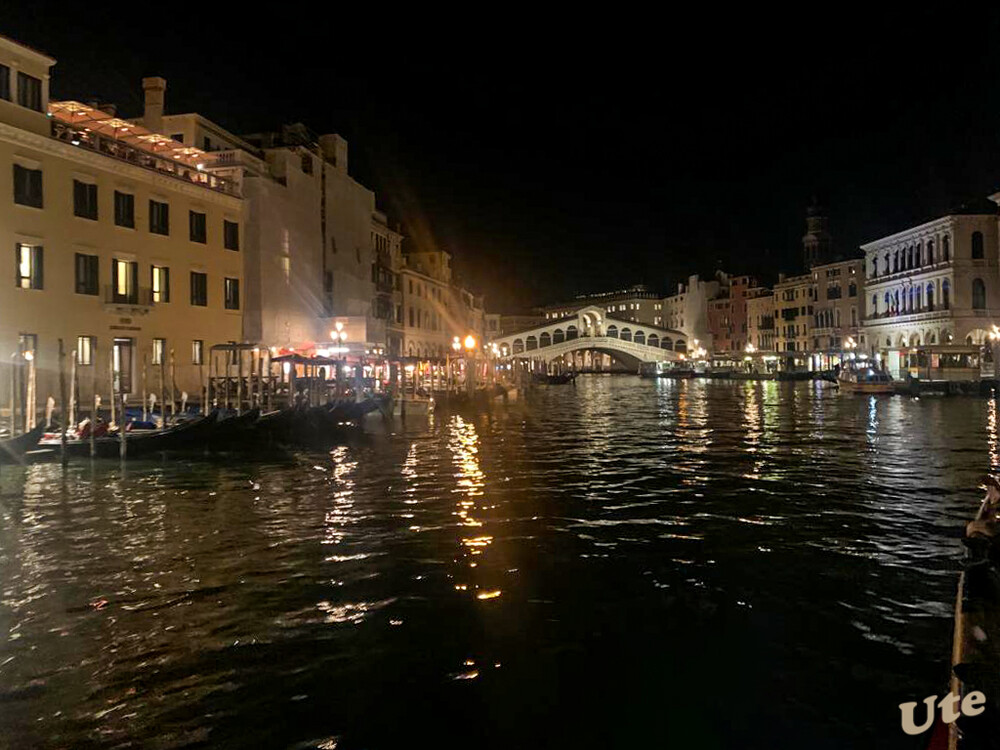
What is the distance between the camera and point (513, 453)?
20.2m

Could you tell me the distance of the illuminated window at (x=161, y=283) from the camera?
94.6ft

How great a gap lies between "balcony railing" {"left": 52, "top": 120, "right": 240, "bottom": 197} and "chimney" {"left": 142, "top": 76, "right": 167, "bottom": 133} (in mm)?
4128

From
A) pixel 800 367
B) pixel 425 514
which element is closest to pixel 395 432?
pixel 425 514

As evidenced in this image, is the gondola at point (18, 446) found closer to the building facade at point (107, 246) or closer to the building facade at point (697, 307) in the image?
the building facade at point (107, 246)

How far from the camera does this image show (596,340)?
10938cm

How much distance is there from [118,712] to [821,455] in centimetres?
1699

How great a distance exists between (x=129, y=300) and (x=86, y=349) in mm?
2425

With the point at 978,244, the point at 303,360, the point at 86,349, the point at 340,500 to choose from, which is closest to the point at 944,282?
the point at 978,244

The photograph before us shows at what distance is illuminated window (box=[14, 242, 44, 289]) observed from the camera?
23.3 metres

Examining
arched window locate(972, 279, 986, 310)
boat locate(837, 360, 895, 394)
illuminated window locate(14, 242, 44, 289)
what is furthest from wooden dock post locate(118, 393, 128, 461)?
arched window locate(972, 279, 986, 310)

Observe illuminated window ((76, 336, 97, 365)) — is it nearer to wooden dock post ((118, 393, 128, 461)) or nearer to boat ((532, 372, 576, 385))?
wooden dock post ((118, 393, 128, 461))

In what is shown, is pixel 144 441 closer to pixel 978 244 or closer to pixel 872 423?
pixel 872 423

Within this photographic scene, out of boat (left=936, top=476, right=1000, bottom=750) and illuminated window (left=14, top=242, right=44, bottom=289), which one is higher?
illuminated window (left=14, top=242, right=44, bottom=289)

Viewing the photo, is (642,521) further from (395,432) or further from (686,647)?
(395,432)
